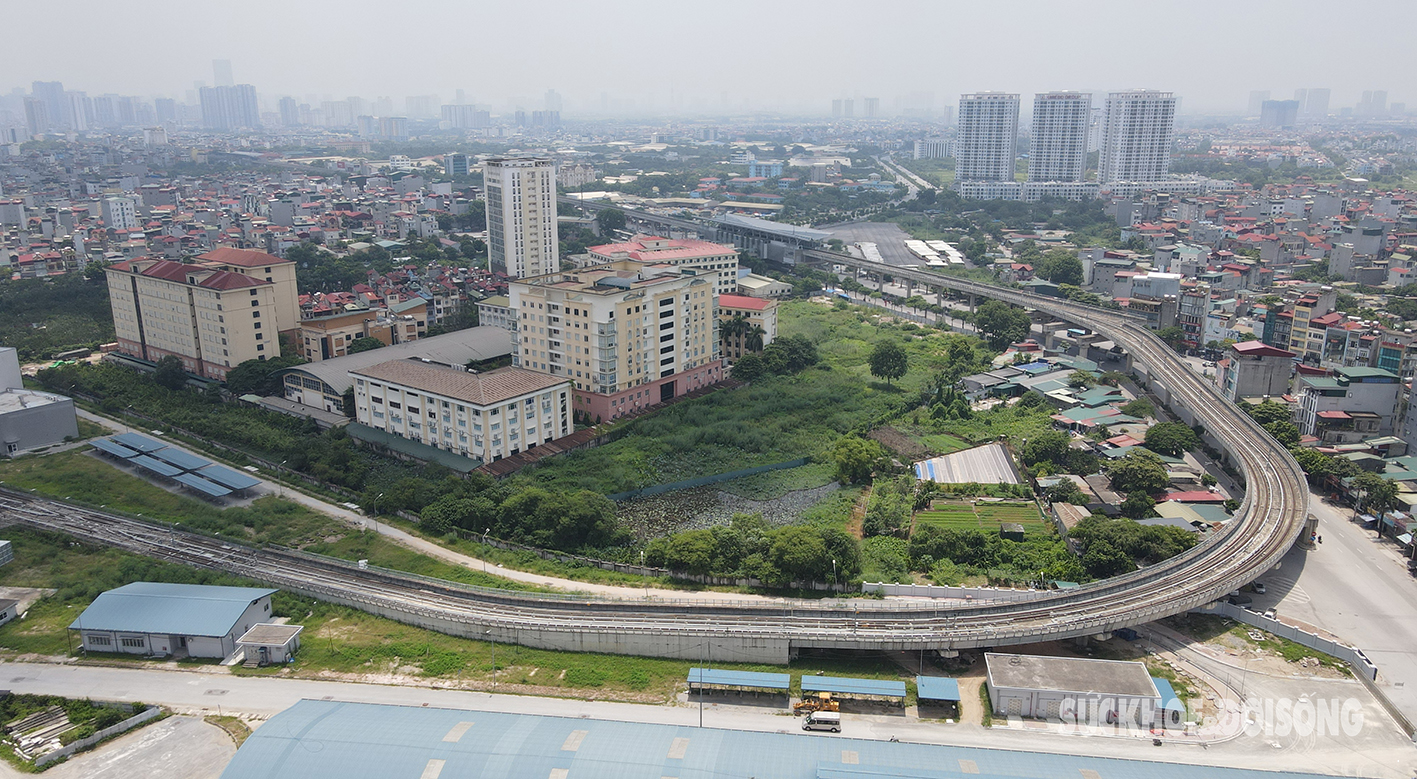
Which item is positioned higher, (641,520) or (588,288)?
(588,288)

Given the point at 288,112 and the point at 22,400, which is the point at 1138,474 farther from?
the point at 288,112

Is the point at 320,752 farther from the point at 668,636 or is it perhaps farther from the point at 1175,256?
the point at 1175,256

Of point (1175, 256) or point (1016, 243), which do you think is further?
point (1016, 243)

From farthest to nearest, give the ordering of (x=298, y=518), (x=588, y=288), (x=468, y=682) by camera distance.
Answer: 1. (x=588, y=288)
2. (x=298, y=518)
3. (x=468, y=682)

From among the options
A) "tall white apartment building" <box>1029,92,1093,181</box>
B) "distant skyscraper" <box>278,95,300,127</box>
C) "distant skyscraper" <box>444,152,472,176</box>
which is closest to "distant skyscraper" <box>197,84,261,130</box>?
"distant skyscraper" <box>278,95,300,127</box>

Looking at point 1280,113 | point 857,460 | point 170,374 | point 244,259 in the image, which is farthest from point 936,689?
point 1280,113

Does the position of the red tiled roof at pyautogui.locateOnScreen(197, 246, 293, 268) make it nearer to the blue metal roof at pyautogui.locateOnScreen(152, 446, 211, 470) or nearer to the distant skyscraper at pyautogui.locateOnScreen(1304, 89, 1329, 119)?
the blue metal roof at pyautogui.locateOnScreen(152, 446, 211, 470)

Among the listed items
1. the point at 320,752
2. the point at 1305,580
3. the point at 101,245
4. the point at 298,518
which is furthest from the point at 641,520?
the point at 101,245

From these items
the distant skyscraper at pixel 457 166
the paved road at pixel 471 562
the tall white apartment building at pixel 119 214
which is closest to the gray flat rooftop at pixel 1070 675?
the paved road at pixel 471 562
